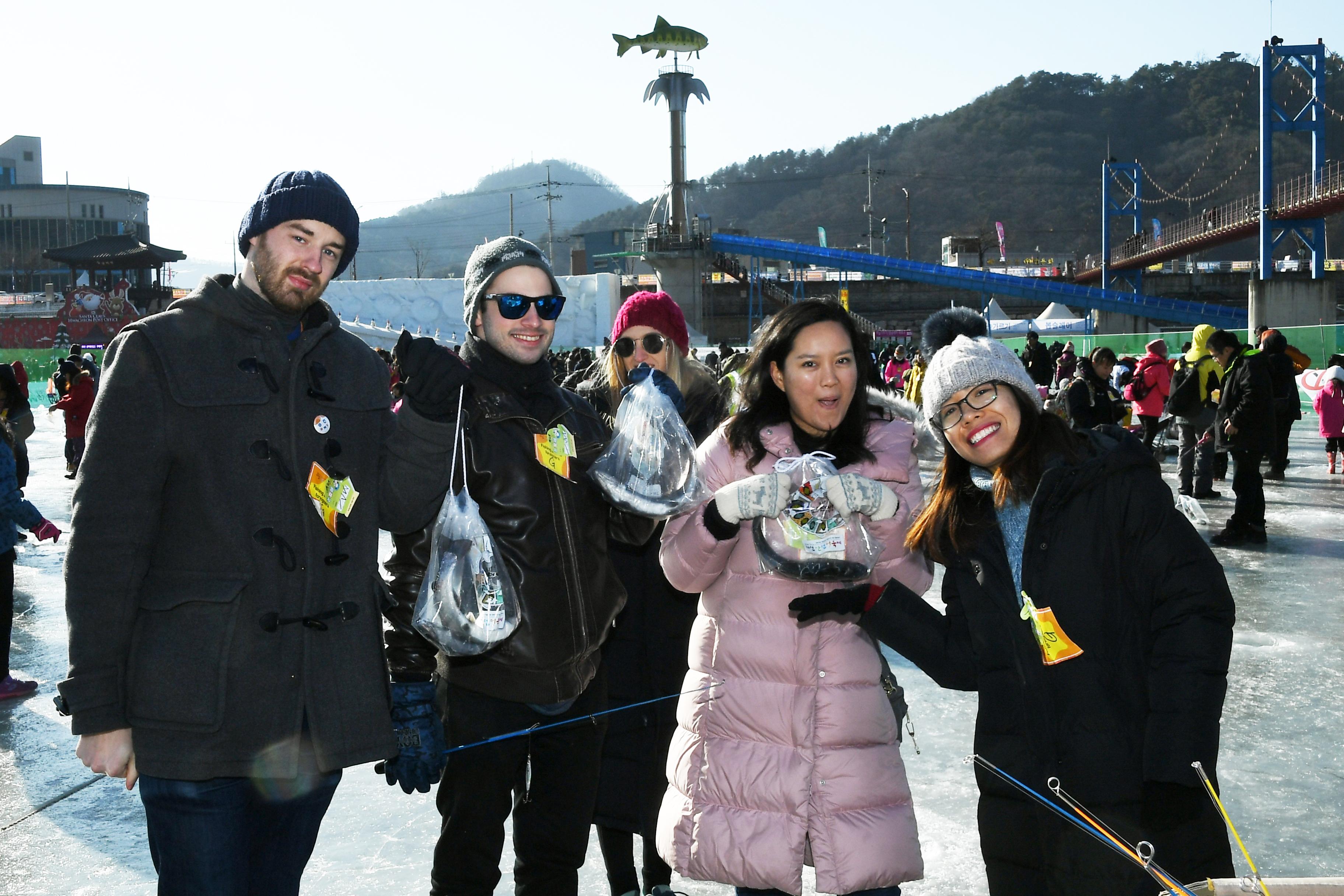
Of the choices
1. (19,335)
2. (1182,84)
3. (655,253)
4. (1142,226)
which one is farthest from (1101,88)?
(19,335)

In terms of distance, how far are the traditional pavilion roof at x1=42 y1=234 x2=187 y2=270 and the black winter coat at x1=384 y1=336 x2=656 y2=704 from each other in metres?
49.3

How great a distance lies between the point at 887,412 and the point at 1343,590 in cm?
480

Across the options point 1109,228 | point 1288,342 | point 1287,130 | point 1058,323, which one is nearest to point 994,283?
point 1058,323

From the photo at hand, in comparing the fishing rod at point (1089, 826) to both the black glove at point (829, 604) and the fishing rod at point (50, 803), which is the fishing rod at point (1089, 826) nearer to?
the black glove at point (829, 604)

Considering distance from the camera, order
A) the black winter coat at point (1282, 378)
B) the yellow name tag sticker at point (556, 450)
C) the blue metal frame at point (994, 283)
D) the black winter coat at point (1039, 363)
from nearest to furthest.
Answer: the yellow name tag sticker at point (556, 450) → the black winter coat at point (1282, 378) → the black winter coat at point (1039, 363) → the blue metal frame at point (994, 283)

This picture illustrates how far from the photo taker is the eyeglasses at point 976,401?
2055 millimetres

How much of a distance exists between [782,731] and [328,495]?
37.9 inches

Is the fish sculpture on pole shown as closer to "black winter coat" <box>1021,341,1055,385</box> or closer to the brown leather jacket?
"black winter coat" <box>1021,341,1055,385</box>

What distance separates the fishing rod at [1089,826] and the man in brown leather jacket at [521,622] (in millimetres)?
813

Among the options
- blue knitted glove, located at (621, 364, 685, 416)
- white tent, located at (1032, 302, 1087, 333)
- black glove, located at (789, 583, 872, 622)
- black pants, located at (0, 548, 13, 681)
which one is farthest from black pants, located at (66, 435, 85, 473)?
white tent, located at (1032, 302, 1087, 333)

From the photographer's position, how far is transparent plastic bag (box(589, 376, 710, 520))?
7.45 feet

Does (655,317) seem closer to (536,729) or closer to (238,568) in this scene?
(536,729)

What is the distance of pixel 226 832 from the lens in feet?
5.52

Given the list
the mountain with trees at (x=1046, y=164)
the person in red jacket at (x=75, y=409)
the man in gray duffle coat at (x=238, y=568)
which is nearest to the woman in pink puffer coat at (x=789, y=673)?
the man in gray duffle coat at (x=238, y=568)
